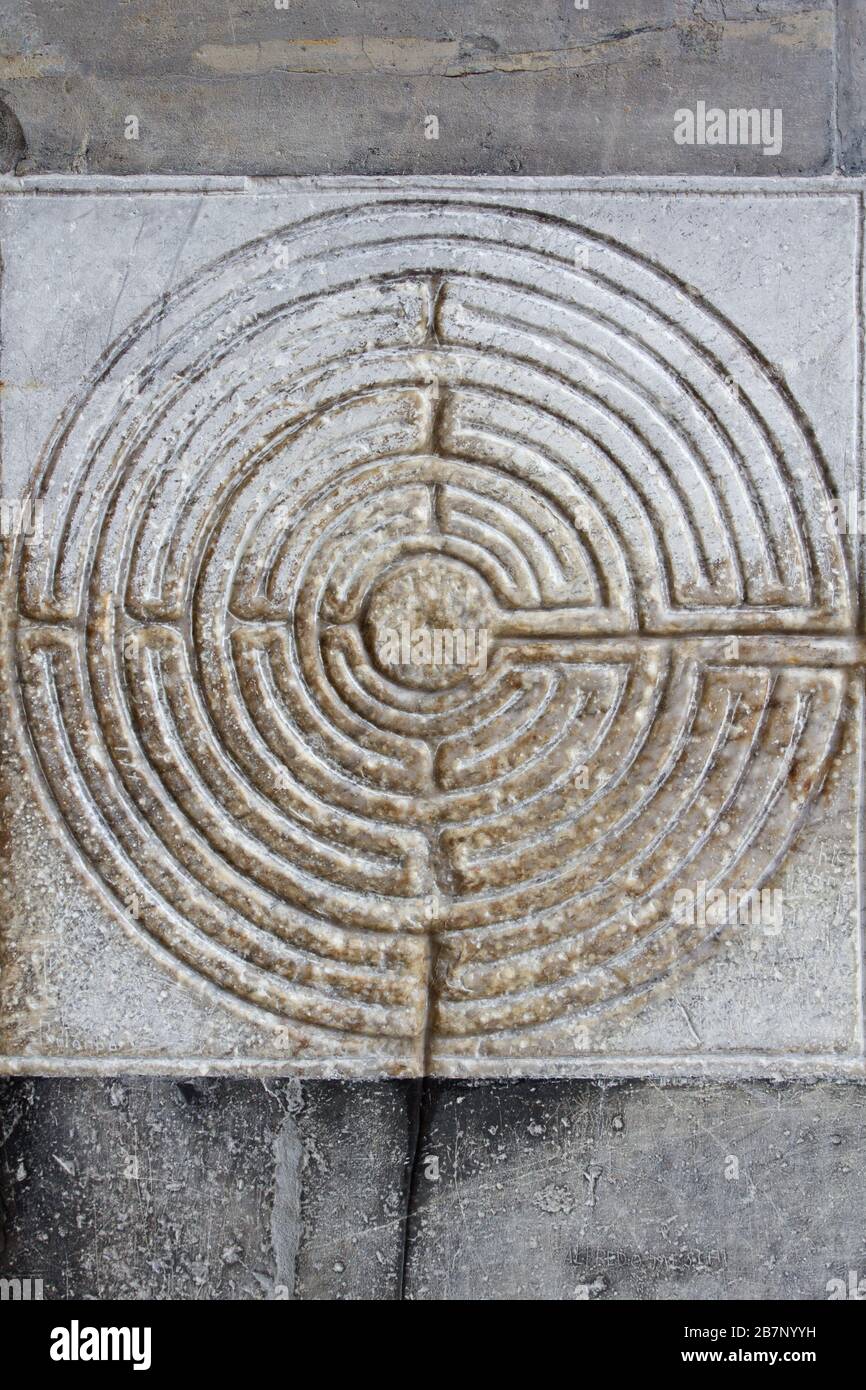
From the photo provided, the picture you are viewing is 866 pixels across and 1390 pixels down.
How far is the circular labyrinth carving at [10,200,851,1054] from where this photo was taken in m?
2.82

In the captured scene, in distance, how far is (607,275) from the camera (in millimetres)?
2855

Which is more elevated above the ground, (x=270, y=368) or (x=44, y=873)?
(x=270, y=368)

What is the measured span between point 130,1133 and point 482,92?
3407mm

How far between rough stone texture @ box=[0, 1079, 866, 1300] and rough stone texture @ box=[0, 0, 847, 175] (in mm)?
2881

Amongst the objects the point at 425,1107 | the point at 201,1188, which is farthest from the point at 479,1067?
the point at 201,1188

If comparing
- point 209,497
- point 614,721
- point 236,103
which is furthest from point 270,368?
point 614,721

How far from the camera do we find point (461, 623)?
2904 mm

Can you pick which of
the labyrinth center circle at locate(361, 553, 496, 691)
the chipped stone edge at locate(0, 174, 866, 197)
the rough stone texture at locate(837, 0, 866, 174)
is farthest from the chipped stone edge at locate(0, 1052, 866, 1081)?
the rough stone texture at locate(837, 0, 866, 174)

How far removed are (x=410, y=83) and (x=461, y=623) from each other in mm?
1682

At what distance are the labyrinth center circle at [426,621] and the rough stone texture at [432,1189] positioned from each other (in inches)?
50.8

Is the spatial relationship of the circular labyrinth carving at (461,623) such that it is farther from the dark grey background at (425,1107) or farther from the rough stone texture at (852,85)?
the rough stone texture at (852,85)

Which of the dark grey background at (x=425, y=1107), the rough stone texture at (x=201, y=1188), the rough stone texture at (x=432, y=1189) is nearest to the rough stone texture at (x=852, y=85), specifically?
the dark grey background at (x=425, y=1107)

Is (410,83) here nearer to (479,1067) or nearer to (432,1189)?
(479,1067)

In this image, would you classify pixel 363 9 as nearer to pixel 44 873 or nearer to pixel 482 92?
pixel 482 92
